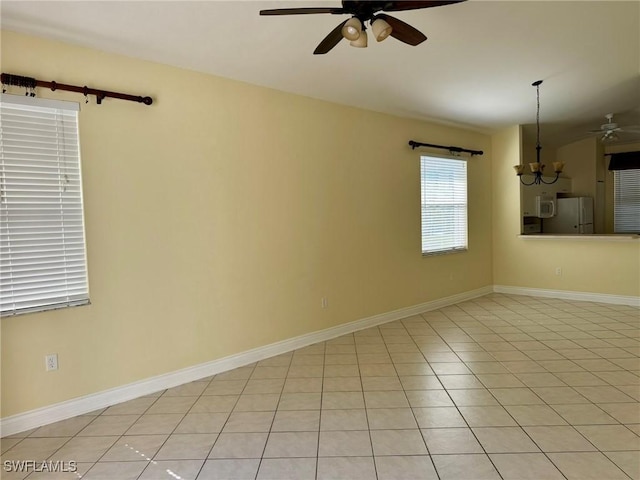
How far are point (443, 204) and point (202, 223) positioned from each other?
3639 mm

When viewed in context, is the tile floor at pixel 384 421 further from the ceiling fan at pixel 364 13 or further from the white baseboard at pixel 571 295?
the ceiling fan at pixel 364 13

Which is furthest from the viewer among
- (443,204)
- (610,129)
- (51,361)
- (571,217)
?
(571,217)

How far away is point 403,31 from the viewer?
6.99ft

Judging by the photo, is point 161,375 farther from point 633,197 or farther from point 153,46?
point 633,197

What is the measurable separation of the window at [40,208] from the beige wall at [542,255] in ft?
19.1

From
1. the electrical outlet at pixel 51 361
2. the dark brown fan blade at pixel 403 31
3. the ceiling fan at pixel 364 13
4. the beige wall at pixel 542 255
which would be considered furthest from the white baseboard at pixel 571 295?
the electrical outlet at pixel 51 361

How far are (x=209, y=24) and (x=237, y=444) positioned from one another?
8.91 ft

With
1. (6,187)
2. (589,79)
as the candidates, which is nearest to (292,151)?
(6,187)

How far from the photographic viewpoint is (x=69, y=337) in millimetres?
2607

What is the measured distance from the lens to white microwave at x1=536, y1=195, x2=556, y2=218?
6.30 metres

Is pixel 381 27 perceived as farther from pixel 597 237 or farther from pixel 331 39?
pixel 597 237

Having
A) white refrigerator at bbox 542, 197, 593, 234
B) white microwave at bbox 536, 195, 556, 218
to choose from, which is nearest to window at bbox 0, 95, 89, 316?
white microwave at bbox 536, 195, 556, 218

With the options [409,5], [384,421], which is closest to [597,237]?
[384,421]

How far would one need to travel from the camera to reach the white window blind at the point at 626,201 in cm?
686
